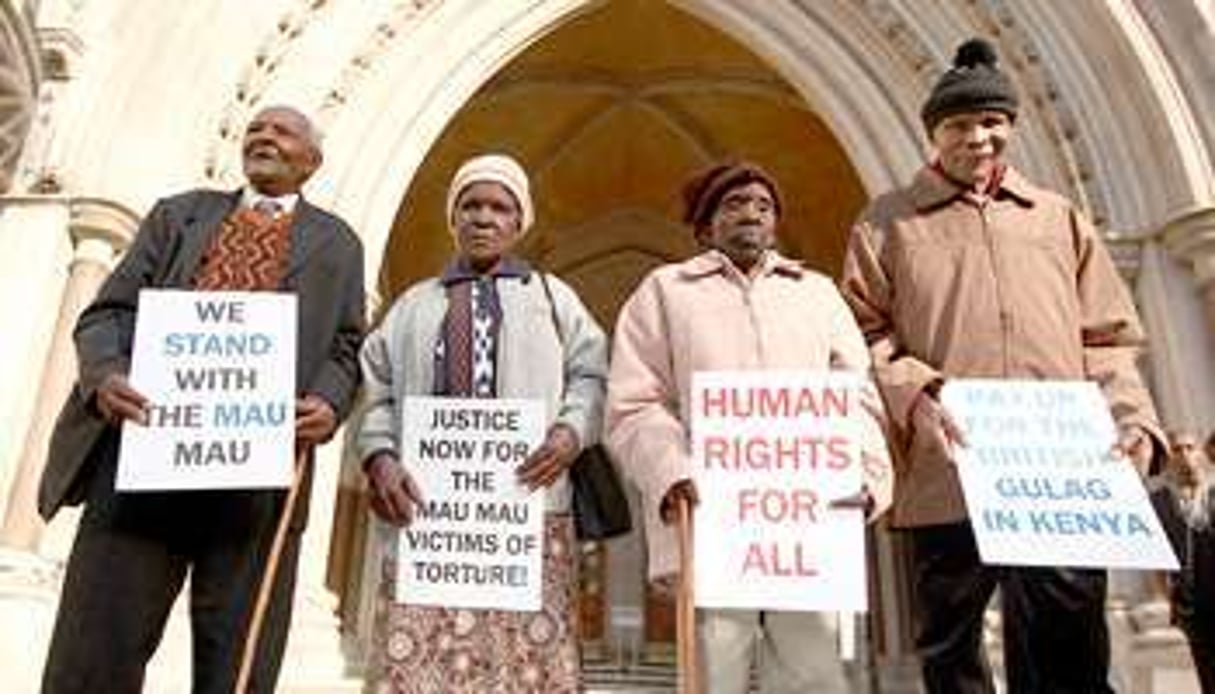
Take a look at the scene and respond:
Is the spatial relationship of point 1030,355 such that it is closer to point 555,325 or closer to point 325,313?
point 555,325

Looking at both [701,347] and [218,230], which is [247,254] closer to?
[218,230]

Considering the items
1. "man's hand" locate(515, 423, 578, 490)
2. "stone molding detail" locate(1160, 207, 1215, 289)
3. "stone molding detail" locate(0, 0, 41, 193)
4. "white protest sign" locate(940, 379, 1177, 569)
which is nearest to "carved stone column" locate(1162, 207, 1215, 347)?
"stone molding detail" locate(1160, 207, 1215, 289)

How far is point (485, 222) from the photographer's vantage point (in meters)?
3.04

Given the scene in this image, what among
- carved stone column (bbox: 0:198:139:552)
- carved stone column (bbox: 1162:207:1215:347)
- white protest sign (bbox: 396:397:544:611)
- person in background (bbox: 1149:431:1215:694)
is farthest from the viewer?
carved stone column (bbox: 1162:207:1215:347)

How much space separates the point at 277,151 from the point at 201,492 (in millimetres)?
849

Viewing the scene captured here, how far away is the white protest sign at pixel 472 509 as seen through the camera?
2.73 metres

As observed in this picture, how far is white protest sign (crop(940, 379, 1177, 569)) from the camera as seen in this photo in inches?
100

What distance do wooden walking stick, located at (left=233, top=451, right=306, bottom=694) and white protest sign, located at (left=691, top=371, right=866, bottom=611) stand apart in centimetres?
90

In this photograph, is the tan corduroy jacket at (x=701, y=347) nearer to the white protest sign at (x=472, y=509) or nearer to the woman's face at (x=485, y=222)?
the white protest sign at (x=472, y=509)

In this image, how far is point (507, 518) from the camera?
9.13ft

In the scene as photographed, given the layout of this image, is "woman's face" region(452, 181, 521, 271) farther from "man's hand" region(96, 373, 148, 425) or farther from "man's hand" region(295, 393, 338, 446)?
"man's hand" region(96, 373, 148, 425)

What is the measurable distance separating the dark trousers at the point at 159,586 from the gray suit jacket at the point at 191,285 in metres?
0.17

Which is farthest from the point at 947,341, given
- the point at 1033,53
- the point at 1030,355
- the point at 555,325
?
the point at 1033,53

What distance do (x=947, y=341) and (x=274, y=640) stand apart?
1695 mm
